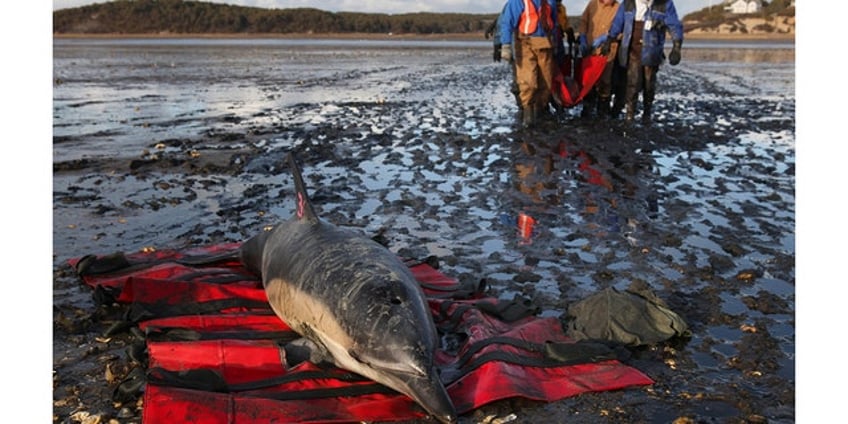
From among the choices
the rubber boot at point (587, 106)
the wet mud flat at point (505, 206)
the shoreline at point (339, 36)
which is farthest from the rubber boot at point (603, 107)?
the shoreline at point (339, 36)

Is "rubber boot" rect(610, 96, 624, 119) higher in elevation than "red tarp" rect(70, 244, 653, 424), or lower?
higher

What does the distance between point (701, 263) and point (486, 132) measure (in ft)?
25.2

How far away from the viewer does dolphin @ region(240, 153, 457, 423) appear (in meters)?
A: 3.79

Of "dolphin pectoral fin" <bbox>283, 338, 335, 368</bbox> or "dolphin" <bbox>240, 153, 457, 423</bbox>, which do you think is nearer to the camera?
"dolphin" <bbox>240, 153, 457, 423</bbox>

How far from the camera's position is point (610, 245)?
6.76 metres

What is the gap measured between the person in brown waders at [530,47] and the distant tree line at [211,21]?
80887 millimetres

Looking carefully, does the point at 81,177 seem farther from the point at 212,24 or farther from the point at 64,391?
the point at 212,24

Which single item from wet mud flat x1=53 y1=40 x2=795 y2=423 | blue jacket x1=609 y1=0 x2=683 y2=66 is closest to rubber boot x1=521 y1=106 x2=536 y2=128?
wet mud flat x1=53 y1=40 x2=795 y2=423

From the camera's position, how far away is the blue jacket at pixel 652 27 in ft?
43.6

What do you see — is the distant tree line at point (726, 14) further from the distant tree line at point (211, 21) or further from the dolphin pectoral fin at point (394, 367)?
the dolphin pectoral fin at point (394, 367)

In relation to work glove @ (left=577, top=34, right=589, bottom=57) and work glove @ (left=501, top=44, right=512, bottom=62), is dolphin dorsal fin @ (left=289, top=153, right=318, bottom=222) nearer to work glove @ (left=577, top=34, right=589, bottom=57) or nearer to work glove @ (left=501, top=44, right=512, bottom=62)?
work glove @ (left=501, top=44, right=512, bottom=62)

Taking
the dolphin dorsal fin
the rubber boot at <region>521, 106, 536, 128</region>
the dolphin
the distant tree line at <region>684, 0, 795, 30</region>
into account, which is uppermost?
the distant tree line at <region>684, 0, 795, 30</region>

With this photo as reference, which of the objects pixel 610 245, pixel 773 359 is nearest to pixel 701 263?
pixel 610 245

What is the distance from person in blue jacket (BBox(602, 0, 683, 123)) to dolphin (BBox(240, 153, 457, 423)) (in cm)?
987
